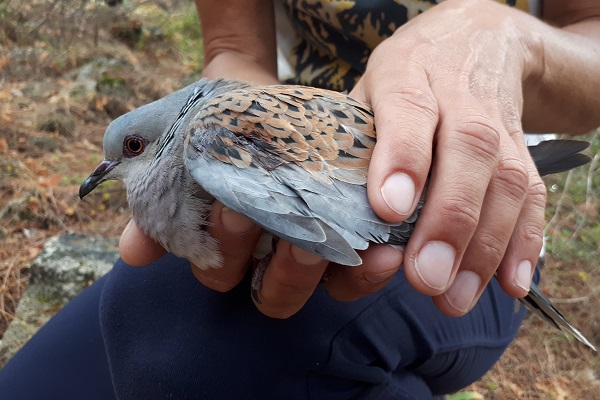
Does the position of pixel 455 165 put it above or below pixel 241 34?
above

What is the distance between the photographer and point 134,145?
6.37ft

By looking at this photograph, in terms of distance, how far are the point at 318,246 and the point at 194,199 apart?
1.44 feet

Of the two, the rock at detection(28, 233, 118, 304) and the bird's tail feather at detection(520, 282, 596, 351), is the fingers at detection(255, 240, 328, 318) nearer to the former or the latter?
the bird's tail feather at detection(520, 282, 596, 351)

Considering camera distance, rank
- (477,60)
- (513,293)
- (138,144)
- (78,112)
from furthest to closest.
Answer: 1. (78,112)
2. (138,144)
3. (477,60)
4. (513,293)

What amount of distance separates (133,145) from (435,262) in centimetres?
109

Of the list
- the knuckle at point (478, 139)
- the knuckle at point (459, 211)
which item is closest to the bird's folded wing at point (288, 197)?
the knuckle at point (459, 211)

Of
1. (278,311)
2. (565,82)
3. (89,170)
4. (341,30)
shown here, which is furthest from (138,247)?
(89,170)

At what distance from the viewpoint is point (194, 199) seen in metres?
1.62

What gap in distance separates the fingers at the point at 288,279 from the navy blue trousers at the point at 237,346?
223mm

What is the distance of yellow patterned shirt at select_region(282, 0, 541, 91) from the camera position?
7.71 feet

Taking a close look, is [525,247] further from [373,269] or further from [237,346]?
[237,346]

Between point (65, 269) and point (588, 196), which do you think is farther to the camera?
point (588, 196)

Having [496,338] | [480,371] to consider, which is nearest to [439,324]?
[496,338]

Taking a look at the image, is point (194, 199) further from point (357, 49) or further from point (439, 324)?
point (357, 49)
